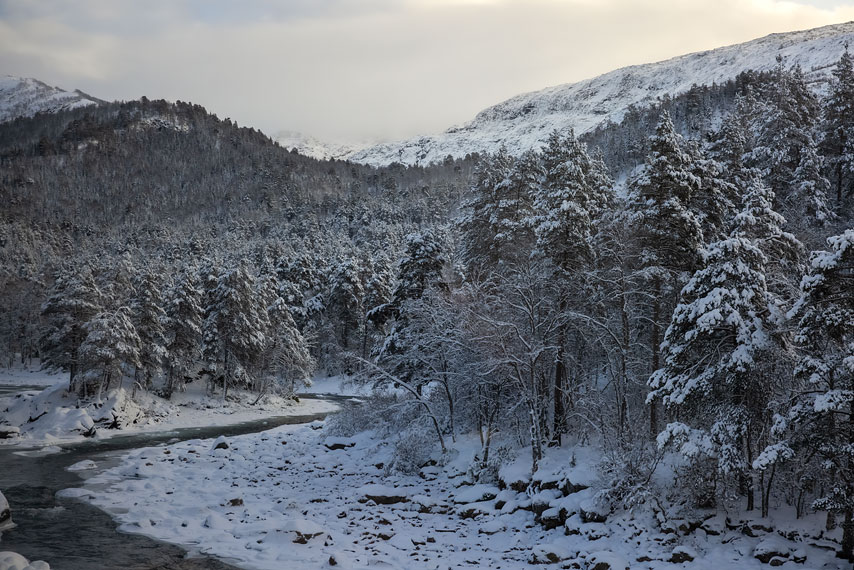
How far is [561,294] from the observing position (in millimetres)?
22922

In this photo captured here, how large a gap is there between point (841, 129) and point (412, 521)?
38.1m

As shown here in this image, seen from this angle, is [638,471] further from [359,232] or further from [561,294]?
[359,232]

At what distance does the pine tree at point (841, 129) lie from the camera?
35.1 m

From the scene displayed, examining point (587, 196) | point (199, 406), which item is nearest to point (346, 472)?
point (587, 196)

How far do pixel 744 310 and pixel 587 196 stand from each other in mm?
10436

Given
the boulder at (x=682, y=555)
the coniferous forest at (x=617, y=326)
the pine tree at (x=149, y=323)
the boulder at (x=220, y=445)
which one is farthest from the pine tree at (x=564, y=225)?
the pine tree at (x=149, y=323)

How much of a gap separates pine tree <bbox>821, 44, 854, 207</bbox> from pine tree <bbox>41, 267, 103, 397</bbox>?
175 feet

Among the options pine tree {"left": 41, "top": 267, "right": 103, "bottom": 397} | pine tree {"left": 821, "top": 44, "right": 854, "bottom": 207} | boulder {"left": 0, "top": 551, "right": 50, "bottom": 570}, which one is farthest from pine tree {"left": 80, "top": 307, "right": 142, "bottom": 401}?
pine tree {"left": 821, "top": 44, "right": 854, "bottom": 207}

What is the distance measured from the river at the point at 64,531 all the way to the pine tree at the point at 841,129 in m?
41.7

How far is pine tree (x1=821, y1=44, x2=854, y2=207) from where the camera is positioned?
3512cm

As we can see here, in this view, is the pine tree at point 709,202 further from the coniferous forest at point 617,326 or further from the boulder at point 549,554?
the boulder at point 549,554

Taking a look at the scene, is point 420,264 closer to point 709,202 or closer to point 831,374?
point 709,202

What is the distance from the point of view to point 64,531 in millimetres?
16656

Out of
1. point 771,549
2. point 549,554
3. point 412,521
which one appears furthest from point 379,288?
point 771,549
